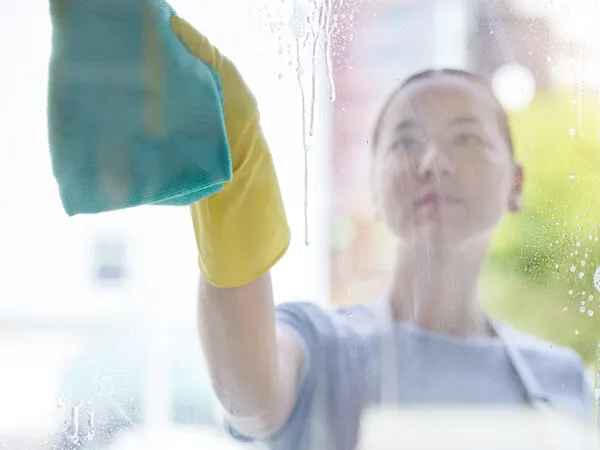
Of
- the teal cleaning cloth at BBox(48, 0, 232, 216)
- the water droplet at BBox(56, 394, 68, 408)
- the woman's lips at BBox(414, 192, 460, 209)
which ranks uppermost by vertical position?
the teal cleaning cloth at BBox(48, 0, 232, 216)

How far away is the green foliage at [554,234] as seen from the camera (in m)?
0.77

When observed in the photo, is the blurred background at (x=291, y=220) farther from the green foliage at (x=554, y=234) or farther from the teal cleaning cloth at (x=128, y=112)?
the teal cleaning cloth at (x=128, y=112)

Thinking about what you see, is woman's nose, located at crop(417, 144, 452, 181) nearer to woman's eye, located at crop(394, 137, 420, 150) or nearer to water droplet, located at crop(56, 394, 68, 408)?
woman's eye, located at crop(394, 137, 420, 150)

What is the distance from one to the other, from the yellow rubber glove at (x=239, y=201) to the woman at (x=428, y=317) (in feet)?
0.43

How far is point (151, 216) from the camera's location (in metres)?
0.73

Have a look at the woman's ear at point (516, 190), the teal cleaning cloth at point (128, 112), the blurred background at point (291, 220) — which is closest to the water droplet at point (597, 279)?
the blurred background at point (291, 220)

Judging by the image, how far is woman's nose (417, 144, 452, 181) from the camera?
763 mm

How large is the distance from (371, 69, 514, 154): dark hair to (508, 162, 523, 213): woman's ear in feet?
0.08

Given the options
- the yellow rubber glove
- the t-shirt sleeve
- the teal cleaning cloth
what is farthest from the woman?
the teal cleaning cloth

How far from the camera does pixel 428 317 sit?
76 cm

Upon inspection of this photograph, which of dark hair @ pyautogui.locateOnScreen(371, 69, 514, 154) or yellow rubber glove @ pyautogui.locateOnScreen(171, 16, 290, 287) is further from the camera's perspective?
dark hair @ pyautogui.locateOnScreen(371, 69, 514, 154)

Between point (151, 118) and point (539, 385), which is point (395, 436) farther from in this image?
point (151, 118)

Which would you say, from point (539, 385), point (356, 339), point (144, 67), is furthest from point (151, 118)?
point (539, 385)

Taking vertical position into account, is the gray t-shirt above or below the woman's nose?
below
